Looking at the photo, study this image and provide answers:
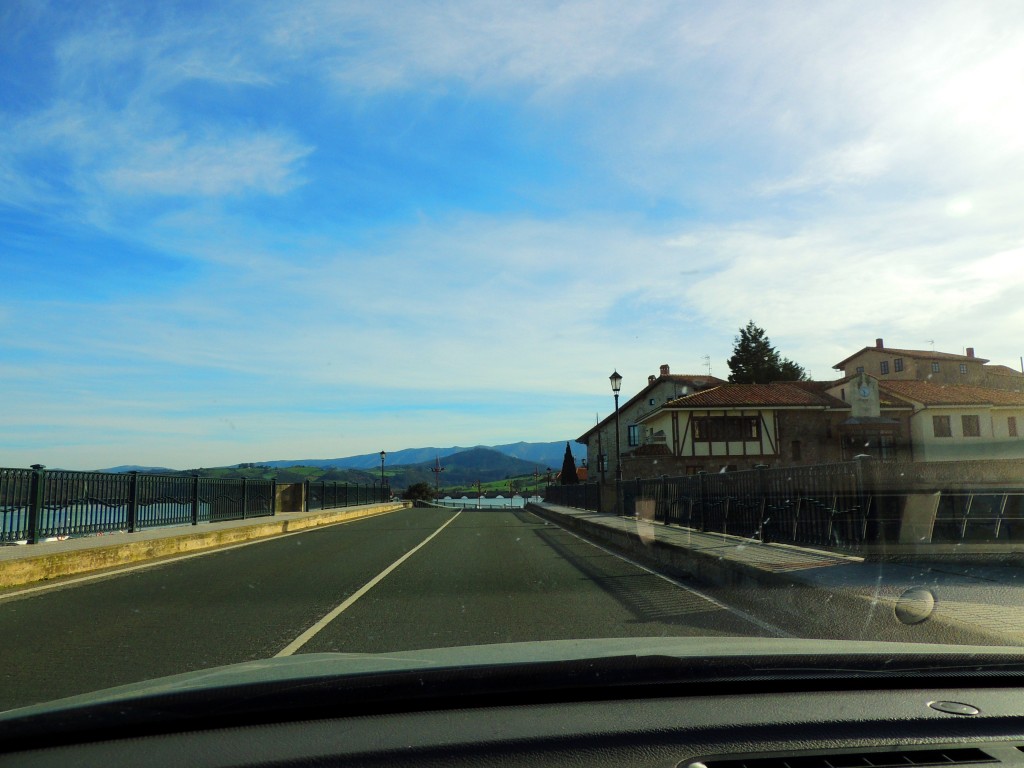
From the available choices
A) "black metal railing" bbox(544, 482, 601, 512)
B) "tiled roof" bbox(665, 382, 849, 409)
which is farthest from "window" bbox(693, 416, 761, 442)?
"black metal railing" bbox(544, 482, 601, 512)

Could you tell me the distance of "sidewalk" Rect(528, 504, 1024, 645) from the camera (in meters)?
6.45

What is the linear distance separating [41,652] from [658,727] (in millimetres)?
5839

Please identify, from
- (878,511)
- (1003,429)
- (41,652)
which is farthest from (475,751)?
(1003,429)

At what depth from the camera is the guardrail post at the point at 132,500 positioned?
17906 mm

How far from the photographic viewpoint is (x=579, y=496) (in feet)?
133

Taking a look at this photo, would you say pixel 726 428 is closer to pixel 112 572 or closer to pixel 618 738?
pixel 112 572

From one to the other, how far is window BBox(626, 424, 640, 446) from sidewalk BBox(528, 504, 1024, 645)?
4848 cm

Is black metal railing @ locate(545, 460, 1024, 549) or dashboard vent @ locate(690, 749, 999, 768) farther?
black metal railing @ locate(545, 460, 1024, 549)

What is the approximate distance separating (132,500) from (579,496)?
25738 millimetres

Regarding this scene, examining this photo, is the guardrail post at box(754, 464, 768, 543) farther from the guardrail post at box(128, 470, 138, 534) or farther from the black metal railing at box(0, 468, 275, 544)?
the guardrail post at box(128, 470, 138, 534)

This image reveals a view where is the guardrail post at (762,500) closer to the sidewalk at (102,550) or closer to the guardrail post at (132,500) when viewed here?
the sidewalk at (102,550)

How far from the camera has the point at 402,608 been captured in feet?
28.0

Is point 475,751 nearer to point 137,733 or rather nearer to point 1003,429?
point 137,733

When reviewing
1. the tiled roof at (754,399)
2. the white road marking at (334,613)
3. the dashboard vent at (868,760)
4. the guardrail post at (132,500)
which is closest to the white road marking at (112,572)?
the guardrail post at (132,500)
